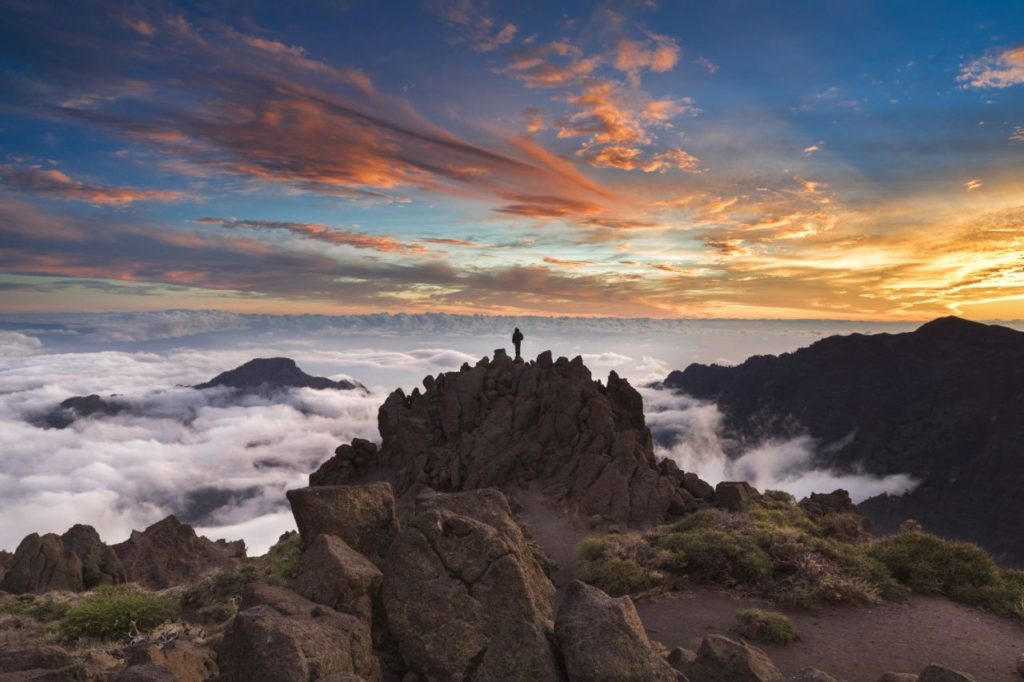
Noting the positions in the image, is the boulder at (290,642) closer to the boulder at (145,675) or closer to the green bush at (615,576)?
the boulder at (145,675)

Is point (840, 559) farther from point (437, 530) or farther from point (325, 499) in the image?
point (325, 499)

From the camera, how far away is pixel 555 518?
127ft

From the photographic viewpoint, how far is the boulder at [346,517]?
47.8 ft

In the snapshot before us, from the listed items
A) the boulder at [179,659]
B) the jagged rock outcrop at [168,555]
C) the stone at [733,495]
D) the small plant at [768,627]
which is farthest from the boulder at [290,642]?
the jagged rock outcrop at [168,555]

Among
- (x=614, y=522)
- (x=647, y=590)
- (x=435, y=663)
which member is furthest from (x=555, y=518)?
(x=435, y=663)

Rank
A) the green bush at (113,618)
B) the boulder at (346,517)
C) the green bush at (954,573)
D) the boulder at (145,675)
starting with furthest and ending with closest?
the green bush at (954,573) → the green bush at (113,618) → the boulder at (346,517) → the boulder at (145,675)

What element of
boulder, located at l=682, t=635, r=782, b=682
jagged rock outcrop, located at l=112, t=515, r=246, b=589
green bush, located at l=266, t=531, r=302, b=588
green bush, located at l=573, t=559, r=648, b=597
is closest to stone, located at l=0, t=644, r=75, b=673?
green bush, located at l=266, t=531, r=302, b=588

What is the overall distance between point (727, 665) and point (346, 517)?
9724 mm

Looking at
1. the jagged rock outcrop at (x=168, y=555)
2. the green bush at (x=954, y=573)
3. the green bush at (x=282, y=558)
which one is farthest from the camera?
the jagged rock outcrop at (x=168, y=555)

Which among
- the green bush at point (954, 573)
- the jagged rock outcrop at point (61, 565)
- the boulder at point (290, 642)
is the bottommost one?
the jagged rock outcrop at point (61, 565)

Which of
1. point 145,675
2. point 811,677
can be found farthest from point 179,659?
point 811,677

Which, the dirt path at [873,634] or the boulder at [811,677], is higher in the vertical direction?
the boulder at [811,677]

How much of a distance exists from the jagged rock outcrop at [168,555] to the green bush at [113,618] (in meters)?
28.6

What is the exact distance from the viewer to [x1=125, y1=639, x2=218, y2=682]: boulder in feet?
33.3
